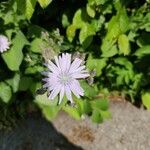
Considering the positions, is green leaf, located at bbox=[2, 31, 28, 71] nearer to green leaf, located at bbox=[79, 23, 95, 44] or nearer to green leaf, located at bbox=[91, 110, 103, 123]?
green leaf, located at bbox=[79, 23, 95, 44]

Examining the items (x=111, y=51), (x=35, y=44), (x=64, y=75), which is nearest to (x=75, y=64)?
(x=64, y=75)

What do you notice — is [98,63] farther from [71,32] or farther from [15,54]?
[15,54]

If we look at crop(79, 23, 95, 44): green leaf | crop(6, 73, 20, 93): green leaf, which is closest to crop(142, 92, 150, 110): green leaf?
crop(79, 23, 95, 44): green leaf

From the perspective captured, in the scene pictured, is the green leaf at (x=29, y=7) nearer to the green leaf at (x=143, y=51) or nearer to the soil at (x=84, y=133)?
the green leaf at (x=143, y=51)

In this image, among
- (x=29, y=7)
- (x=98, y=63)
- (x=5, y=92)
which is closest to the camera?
(x=29, y=7)

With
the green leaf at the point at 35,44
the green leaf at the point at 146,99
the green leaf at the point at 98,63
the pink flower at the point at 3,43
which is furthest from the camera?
the green leaf at the point at 146,99

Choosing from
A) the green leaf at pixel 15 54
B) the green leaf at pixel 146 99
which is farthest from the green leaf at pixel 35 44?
the green leaf at pixel 146 99

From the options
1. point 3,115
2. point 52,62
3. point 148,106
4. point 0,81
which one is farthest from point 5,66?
point 52,62
